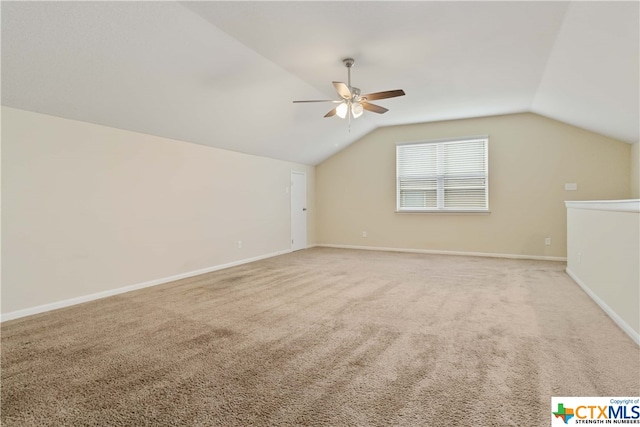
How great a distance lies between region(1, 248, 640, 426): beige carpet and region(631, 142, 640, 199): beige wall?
2.60 metres

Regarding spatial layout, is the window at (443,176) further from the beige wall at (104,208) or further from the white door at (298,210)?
the beige wall at (104,208)

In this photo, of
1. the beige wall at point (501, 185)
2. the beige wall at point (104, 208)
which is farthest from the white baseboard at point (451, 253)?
the beige wall at point (104, 208)

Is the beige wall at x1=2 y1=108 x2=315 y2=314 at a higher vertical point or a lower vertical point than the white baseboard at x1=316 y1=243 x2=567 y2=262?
higher

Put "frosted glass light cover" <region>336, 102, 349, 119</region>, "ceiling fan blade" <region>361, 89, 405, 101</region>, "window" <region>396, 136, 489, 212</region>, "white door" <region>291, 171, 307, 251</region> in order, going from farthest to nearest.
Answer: "white door" <region>291, 171, 307, 251</region> → "window" <region>396, 136, 489, 212</region> → "frosted glass light cover" <region>336, 102, 349, 119</region> → "ceiling fan blade" <region>361, 89, 405, 101</region>

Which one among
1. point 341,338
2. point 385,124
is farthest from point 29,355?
point 385,124

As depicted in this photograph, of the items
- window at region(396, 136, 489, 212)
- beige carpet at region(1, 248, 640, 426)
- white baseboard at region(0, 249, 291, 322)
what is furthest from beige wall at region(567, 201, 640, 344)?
white baseboard at region(0, 249, 291, 322)

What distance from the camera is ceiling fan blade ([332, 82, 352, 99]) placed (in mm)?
3545

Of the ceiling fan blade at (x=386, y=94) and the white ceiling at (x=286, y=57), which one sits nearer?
the white ceiling at (x=286, y=57)

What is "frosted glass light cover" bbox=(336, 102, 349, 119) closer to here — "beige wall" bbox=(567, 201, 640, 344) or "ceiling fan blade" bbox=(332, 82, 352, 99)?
"ceiling fan blade" bbox=(332, 82, 352, 99)

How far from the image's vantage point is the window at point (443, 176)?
22.5 feet

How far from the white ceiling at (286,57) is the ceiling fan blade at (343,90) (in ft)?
1.43

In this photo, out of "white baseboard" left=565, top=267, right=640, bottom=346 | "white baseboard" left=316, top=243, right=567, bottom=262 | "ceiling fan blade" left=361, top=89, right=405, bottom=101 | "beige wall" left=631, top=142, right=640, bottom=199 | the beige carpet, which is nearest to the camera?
the beige carpet

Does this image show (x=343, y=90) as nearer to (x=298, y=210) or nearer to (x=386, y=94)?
(x=386, y=94)

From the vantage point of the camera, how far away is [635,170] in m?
5.50
